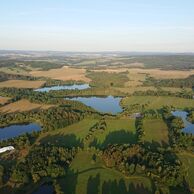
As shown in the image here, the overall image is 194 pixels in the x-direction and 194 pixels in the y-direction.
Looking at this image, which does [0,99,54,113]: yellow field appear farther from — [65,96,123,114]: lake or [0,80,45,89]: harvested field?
[0,80,45,89]: harvested field

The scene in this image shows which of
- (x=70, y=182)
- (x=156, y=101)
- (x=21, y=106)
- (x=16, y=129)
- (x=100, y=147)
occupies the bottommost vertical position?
(x=21, y=106)

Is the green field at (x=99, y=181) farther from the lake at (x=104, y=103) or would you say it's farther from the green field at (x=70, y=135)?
the lake at (x=104, y=103)

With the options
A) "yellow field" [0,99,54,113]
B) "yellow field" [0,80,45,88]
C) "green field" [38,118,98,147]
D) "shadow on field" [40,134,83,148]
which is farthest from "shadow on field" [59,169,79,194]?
"yellow field" [0,80,45,88]

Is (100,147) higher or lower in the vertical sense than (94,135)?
Result: higher

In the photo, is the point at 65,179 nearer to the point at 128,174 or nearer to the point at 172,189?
the point at 128,174

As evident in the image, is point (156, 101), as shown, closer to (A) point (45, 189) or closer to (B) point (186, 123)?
(B) point (186, 123)

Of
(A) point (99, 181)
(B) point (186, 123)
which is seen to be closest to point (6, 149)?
(A) point (99, 181)

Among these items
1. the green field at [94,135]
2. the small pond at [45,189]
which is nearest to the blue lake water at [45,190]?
the small pond at [45,189]
